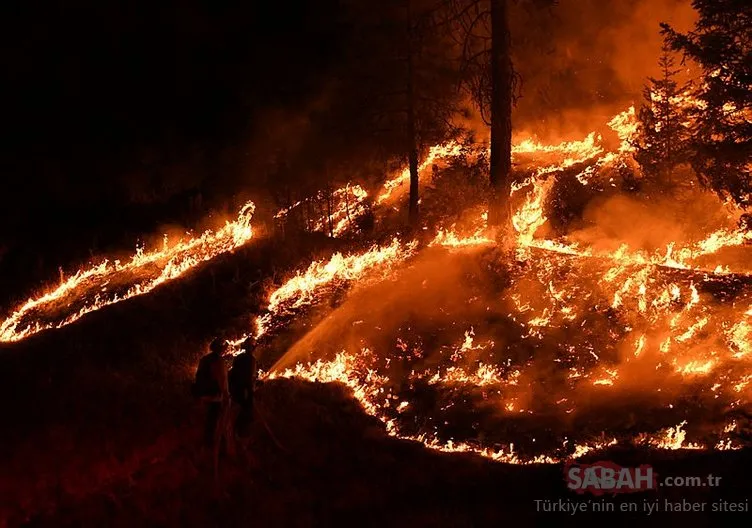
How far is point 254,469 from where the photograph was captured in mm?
8266

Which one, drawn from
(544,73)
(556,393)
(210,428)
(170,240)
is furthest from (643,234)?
(170,240)

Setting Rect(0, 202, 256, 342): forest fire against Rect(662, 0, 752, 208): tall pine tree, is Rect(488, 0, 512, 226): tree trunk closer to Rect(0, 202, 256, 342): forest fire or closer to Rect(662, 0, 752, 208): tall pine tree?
Rect(662, 0, 752, 208): tall pine tree

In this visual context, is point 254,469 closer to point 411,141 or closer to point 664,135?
point 411,141

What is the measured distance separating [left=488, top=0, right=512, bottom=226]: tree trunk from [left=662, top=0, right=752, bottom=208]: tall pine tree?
320 cm

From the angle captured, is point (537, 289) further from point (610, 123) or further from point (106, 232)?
point (106, 232)

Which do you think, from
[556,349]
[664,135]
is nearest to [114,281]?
[556,349]

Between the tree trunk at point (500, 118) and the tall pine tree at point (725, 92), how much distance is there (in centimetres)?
320

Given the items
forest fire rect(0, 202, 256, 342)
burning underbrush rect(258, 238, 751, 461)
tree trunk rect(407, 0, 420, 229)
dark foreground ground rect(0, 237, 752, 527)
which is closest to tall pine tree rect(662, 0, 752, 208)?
burning underbrush rect(258, 238, 751, 461)

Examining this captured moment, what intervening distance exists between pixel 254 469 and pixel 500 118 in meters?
9.41

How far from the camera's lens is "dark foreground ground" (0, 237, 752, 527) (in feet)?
23.6

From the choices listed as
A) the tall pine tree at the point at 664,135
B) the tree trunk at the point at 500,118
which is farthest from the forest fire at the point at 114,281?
the tall pine tree at the point at 664,135

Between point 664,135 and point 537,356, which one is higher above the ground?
point 664,135

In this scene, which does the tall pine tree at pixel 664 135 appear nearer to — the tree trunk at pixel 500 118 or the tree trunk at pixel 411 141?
the tree trunk at pixel 500 118

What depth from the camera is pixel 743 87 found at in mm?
12375
